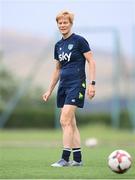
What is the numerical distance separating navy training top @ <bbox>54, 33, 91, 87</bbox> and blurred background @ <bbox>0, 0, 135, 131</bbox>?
64.1 feet

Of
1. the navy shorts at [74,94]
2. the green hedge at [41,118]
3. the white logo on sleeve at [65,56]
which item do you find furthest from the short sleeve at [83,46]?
the green hedge at [41,118]

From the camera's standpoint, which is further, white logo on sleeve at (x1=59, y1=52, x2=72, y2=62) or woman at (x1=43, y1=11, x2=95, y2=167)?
white logo on sleeve at (x1=59, y1=52, x2=72, y2=62)

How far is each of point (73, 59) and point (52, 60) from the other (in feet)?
72.9

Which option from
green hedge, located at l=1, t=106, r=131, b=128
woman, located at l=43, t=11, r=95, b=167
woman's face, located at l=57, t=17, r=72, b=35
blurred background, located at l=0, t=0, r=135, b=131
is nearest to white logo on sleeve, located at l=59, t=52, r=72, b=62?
woman, located at l=43, t=11, r=95, b=167

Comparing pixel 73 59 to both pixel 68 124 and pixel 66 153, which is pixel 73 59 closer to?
pixel 68 124

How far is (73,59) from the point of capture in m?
9.57

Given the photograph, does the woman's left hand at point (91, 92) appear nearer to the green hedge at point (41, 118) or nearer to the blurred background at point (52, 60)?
the blurred background at point (52, 60)

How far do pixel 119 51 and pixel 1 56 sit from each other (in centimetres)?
830

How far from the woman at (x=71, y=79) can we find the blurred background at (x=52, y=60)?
1956 centimetres

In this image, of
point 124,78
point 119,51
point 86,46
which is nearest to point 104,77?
point 124,78

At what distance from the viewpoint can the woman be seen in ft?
30.7

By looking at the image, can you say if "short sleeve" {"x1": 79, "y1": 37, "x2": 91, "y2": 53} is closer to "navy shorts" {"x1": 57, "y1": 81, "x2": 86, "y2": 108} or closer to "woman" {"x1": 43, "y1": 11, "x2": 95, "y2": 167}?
"woman" {"x1": 43, "y1": 11, "x2": 95, "y2": 167}

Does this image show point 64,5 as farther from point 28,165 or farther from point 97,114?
point 28,165

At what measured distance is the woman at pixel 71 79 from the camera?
9.37 metres
